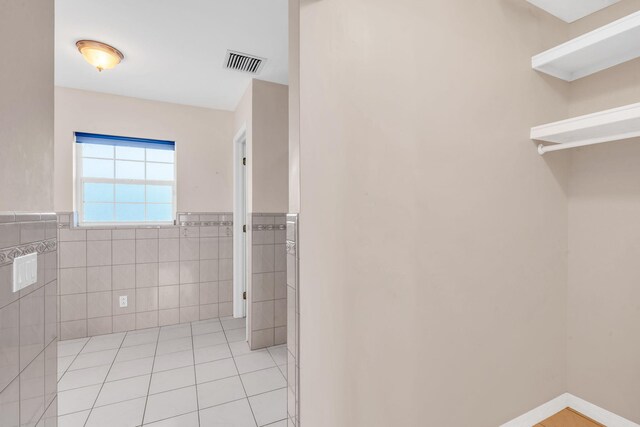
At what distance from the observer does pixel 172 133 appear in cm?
327

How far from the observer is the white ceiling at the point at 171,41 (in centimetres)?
180

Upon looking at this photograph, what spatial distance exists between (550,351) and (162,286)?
3.54m

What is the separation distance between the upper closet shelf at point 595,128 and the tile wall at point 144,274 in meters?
3.12

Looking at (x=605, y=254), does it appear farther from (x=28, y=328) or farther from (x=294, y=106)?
(x=28, y=328)

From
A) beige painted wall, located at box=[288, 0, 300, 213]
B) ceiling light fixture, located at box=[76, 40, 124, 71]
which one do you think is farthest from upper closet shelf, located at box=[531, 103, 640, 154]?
ceiling light fixture, located at box=[76, 40, 124, 71]

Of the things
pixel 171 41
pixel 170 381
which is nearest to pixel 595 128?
pixel 171 41

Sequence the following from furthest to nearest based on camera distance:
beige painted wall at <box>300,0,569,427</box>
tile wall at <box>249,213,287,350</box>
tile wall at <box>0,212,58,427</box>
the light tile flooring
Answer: tile wall at <box>249,213,287,350</box> → the light tile flooring → beige painted wall at <box>300,0,569,427</box> → tile wall at <box>0,212,58,427</box>

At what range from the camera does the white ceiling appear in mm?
1805

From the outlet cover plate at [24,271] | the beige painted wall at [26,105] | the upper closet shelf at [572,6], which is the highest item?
the upper closet shelf at [572,6]

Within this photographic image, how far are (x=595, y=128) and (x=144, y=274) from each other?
12.8 feet

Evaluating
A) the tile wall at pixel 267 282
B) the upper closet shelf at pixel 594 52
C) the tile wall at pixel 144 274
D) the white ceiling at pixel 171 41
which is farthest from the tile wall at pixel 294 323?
the tile wall at pixel 144 274

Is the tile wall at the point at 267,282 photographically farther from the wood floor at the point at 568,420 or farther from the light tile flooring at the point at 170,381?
the wood floor at the point at 568,420

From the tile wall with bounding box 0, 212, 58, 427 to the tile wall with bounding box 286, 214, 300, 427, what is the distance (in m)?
0.88

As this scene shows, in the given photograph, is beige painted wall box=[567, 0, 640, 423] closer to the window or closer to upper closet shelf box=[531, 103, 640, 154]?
upper closet shelf box=[531, 103, 640, 154]
